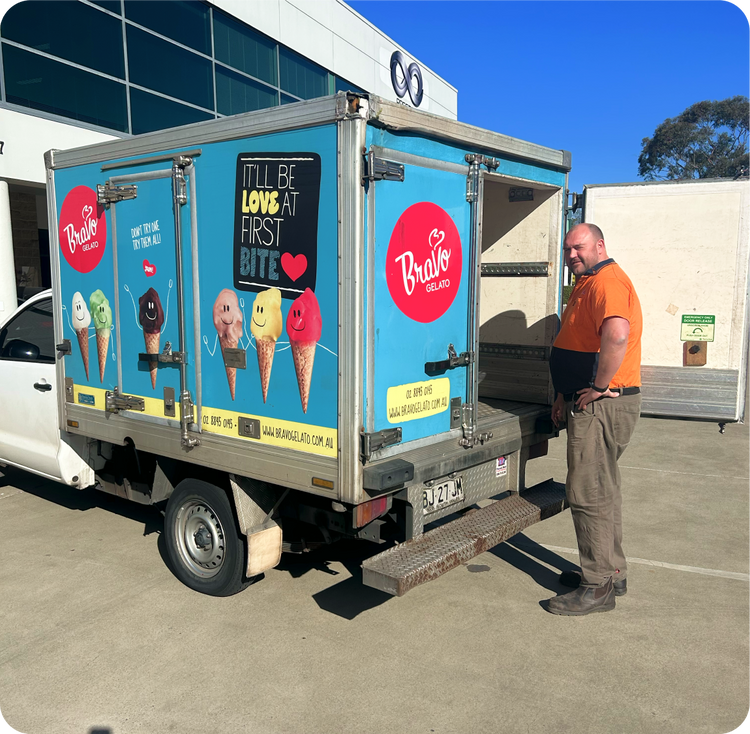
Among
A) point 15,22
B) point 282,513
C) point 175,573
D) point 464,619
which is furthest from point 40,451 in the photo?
point 15,22

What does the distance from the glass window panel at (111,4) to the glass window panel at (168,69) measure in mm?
403

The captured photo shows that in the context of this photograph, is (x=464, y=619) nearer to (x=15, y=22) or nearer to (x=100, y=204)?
(x=100, y=204)

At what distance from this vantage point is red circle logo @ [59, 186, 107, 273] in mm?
4480

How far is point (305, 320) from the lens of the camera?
334 cm

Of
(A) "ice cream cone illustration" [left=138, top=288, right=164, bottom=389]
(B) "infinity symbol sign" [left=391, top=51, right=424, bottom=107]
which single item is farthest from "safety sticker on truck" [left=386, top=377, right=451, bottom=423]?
(B) "infinity symbol sign" [left=391, top=51, right=424, bottom=107]

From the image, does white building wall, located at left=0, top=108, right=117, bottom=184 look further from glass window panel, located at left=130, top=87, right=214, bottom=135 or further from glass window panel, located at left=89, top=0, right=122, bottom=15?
glass window panel, located at left=89, top=0, right=122, bottom=15

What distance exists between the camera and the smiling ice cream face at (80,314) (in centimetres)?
468

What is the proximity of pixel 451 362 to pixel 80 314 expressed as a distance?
272cm

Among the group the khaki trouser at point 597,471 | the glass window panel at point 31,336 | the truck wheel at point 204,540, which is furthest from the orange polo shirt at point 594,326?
the glass window panel at point 31,336

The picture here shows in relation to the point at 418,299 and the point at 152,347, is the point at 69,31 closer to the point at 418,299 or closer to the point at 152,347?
the point at 152,347

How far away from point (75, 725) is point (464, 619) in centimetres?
207

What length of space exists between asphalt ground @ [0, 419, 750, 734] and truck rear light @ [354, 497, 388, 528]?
2.41 ft

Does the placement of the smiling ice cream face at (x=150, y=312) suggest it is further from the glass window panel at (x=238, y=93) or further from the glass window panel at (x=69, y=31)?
the glass window panel at (x=238, y=93)

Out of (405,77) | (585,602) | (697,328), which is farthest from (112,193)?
(405,77)
